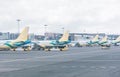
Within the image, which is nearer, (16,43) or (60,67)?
(60,67)

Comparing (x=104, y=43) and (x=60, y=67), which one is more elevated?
(x=104, y=43)

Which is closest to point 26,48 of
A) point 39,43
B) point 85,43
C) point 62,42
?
point 39,43

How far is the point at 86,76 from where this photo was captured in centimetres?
2433

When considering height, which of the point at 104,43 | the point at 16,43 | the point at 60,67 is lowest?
the point at 60,67

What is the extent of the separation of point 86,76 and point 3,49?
77.5 metres

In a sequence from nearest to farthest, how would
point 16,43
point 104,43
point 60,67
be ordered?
point 60,67, point 16,43, point 104,43

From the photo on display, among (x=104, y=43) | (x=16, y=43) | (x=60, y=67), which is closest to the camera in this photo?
(x=60, y=67)

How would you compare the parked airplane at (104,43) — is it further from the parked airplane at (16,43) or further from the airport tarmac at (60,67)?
the airport tarmac at (60,67)

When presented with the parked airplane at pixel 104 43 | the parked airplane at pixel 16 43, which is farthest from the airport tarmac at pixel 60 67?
the parked airplane at pixel 104 43

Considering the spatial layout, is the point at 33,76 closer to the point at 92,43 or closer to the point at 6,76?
the point at 6,76

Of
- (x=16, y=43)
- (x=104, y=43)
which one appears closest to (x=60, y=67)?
(x=16, y=43)

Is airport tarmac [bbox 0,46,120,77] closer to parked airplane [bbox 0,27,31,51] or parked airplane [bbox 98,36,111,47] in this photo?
parked airplane [bbox 0,27,31,51]

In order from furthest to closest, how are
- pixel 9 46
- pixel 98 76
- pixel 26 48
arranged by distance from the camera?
pixel 26 48 < pixel 9 46 < pixel 98 76

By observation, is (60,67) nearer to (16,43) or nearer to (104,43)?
(16,43)
